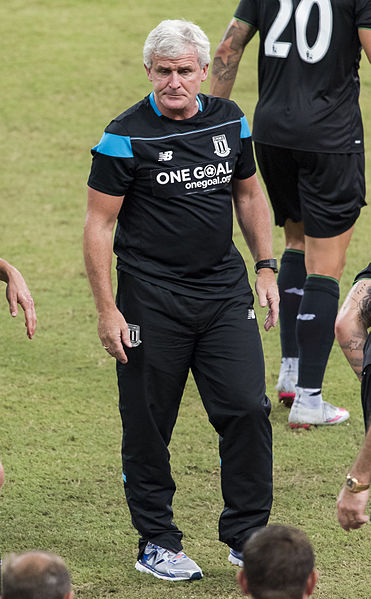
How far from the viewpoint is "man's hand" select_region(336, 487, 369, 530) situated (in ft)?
10.3

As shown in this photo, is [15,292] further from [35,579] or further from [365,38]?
[365,38]

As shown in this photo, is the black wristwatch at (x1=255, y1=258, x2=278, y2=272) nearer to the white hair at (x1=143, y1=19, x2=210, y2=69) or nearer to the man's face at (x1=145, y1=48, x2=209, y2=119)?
the man's face at (x1=145, y1=48, x2=209, y2=119)

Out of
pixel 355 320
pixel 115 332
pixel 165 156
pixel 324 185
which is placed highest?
pixel 165 156

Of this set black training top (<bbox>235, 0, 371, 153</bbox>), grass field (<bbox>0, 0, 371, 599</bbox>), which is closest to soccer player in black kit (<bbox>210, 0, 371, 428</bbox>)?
black training top (<bbox>235, 0, 371, 153</bbox>)

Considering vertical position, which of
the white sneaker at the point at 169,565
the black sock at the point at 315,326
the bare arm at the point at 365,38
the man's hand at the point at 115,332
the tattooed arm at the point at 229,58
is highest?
the bare arm at the point at 365,38

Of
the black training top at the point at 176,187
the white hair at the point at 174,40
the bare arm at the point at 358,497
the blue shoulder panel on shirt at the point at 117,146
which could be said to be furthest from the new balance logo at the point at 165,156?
the bare arm at the point at 358,497

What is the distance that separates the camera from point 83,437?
522cm

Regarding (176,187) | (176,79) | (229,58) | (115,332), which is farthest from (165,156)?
(229,58)

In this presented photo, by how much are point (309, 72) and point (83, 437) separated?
2.13 metres

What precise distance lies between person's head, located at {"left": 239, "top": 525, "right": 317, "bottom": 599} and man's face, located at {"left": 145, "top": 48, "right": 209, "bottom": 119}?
1.83 meters

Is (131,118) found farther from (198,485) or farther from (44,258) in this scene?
(44,258)

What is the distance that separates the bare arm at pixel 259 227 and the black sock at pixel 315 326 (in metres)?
1.16

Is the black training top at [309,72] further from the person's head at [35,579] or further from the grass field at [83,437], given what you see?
the person's head at [35,579]

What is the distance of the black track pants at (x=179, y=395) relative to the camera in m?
3.91
